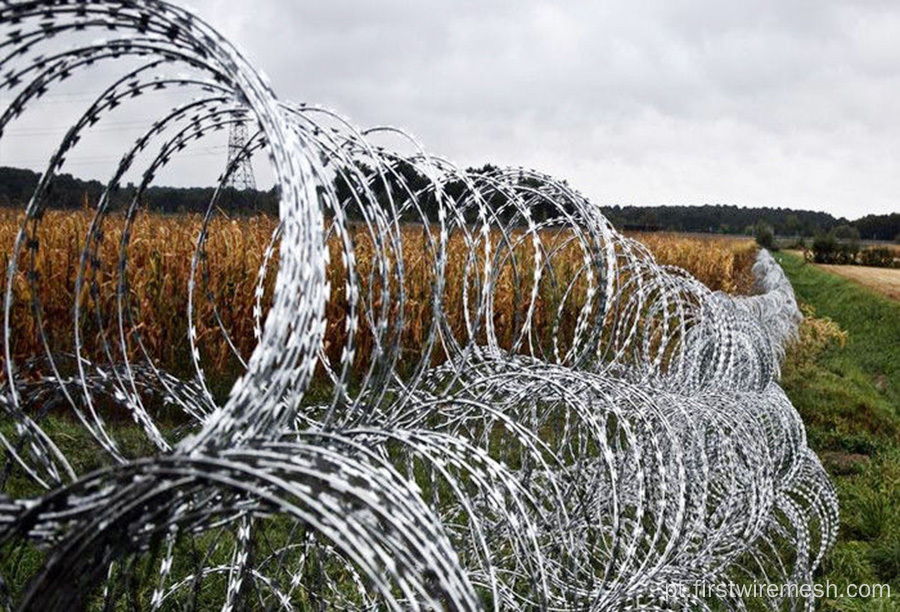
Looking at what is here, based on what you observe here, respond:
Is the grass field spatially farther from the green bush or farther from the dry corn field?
the green bush

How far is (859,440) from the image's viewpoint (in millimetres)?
9172

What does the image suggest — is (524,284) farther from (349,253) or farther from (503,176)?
(349,253)

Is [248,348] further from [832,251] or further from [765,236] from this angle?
[765,236]

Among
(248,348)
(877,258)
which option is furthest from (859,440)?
(877,258)

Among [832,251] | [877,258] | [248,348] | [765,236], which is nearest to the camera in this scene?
[248,348]

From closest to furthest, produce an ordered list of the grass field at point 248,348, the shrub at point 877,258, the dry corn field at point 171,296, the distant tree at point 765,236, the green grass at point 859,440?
1. the green grass at point 859,440
2. the grass field at point 248,348
3. the dry corn field at point 171,296
4. the shrub at point 877,258
5. the distant tree at point 765,236

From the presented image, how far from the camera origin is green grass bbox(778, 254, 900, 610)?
18.9ft

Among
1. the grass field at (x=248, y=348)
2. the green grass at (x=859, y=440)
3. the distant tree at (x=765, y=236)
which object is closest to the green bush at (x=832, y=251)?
the distant tree at (x=765, y=236)

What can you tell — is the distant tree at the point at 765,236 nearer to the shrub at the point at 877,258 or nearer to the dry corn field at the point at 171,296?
the shrub at the point at 877,258

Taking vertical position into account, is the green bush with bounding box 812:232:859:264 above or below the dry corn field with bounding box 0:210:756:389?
below

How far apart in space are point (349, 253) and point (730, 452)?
9.23 ft

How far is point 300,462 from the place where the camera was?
5.30 ft

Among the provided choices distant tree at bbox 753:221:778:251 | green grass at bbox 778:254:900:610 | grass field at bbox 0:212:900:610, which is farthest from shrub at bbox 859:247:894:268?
grass field at bbox 0:212:900:610

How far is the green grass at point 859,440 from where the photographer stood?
5.76 meters
